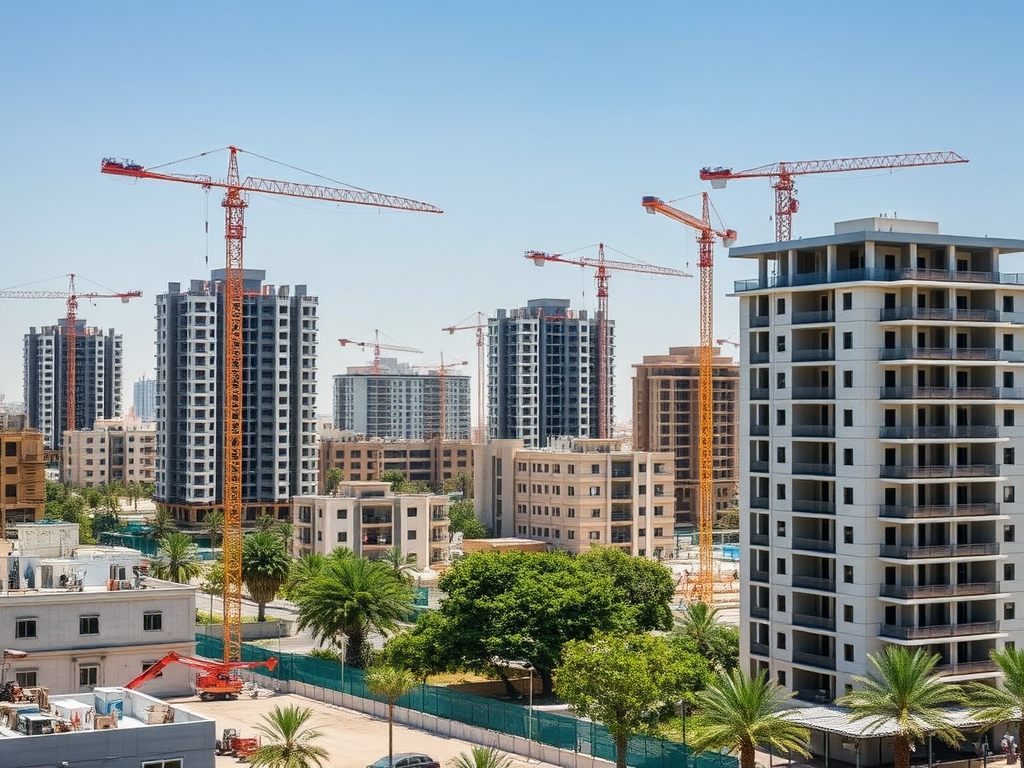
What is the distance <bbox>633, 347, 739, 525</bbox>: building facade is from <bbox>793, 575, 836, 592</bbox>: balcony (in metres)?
127

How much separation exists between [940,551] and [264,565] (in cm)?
4903

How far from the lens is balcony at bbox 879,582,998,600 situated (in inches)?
2309

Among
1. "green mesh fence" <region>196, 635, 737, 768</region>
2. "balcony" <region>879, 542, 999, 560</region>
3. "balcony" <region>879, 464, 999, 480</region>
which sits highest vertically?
"balcony" <region>879, 464, 999, 480</region>

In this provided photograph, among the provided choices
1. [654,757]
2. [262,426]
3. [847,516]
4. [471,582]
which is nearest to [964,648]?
[847,516]

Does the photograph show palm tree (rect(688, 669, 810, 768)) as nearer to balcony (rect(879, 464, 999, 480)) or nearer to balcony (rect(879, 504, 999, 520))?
balcony (rect(879, 504, 999, 520))

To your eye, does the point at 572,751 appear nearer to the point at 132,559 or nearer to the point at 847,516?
the point at 847,516

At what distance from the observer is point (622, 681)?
54531 mm

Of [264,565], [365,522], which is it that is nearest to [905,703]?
[264,565]

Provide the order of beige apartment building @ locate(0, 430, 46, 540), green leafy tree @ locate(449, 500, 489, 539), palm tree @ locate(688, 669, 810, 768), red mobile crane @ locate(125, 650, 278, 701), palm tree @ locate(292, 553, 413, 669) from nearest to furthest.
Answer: palm tree @ locate(688, 669, 810, 768) → red mobile crane @ locate(125, 650, 278, 701) → palm tree @ locate(292, 553, 413, 669) → beige apartment building @ locate(0, 430, 46, 540) → green leafy tree @ locate(449, 500, 489, 539)

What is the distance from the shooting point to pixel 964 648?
60438 millimetres

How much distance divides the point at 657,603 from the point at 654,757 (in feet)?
91.8

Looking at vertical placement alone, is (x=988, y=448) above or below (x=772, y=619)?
above

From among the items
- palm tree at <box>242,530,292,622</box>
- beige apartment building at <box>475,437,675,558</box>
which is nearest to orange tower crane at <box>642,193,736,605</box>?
beige apartment building at <box>475,437,675,558</box>

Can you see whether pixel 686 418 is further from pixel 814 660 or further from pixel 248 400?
pixel 814 660
